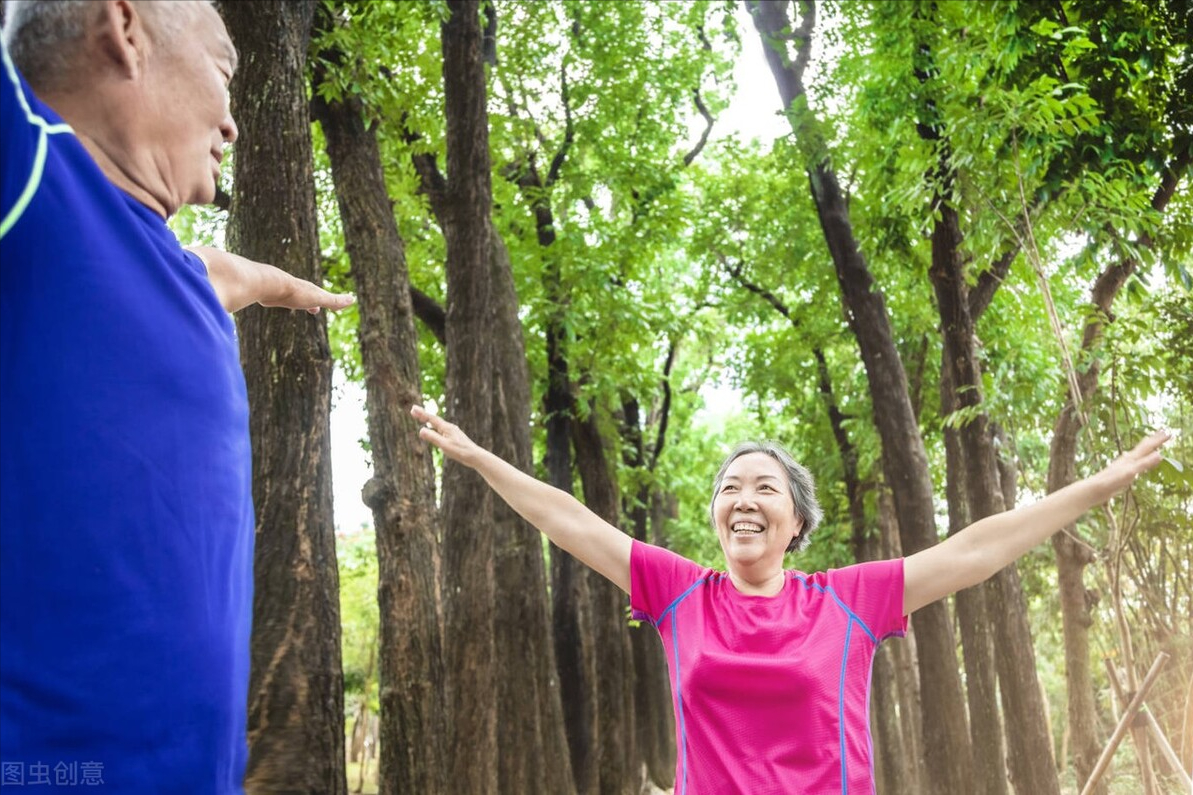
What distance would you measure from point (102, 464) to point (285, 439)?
365 cm

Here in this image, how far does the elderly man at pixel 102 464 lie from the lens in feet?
4.76

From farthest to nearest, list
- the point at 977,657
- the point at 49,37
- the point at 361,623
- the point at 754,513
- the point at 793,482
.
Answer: the point at 361,623 → the point at 977,657 → the point at 793,482 → the point at 754,513 → the point at 49,37

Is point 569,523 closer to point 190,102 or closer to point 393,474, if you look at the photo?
point 190,102

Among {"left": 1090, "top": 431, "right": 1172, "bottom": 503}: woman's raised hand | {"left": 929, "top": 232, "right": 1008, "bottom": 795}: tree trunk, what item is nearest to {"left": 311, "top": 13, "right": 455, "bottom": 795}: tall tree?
{"left": 1090, "top": 431, "right": 1172, "bottom": 503}: woman's raised hand

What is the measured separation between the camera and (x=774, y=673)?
3225 mm

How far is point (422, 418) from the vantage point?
3.20 meters

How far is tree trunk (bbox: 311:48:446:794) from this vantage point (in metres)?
7.71

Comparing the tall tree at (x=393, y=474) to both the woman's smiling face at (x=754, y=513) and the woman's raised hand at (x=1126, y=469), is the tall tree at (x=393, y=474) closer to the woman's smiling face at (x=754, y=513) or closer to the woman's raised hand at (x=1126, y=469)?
the woman's smiling face at (x=754, y=513)

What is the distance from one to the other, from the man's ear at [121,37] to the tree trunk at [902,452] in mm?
11549

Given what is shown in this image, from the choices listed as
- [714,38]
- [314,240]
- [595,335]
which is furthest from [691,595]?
[714,38]

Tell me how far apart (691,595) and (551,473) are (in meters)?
14.2

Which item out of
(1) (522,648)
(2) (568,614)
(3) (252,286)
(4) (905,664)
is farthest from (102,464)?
(4) (905,664)

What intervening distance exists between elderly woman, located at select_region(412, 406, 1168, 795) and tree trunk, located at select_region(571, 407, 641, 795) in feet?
44.3

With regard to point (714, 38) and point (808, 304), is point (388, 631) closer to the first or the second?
point (808, 304)
